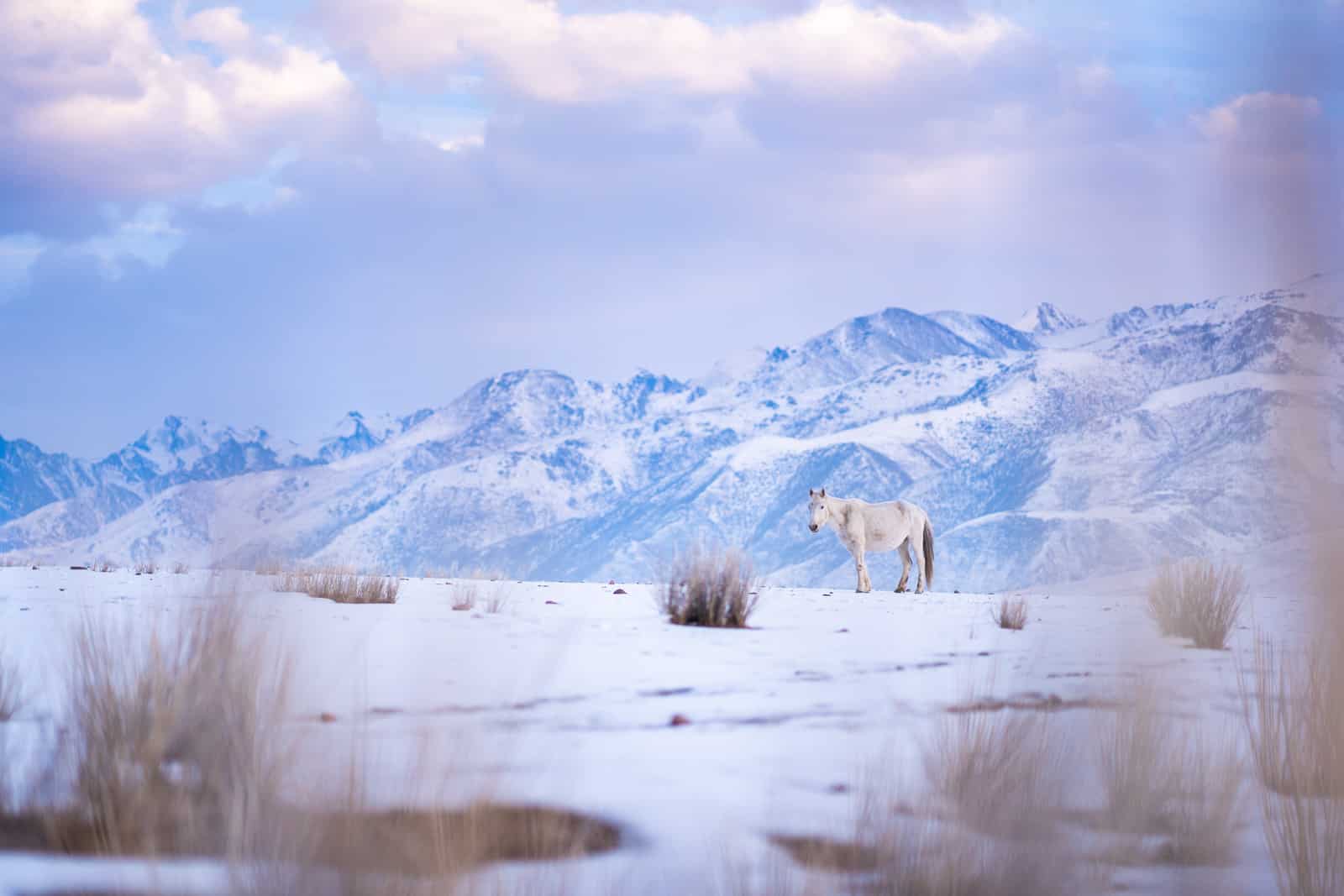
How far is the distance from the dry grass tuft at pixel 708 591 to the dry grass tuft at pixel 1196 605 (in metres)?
1.41

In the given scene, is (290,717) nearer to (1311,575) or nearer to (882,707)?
(882,707)

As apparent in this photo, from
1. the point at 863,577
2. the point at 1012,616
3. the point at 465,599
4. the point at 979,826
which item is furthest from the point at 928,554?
the point at 979,826

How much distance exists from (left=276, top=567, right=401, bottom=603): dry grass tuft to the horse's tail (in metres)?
4.43

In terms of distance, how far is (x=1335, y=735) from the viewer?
236 cm

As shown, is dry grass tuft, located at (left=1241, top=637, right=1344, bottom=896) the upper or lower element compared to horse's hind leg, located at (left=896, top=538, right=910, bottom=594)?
lower

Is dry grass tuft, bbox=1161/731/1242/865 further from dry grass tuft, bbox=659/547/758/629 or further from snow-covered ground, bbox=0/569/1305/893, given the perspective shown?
dry grass tuft, bbox=659/547/758/629

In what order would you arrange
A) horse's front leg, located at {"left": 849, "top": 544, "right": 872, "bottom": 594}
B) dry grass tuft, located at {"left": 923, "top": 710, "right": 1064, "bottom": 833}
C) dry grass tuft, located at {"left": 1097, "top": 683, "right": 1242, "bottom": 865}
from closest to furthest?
dry grass tuft, located at {"left": 923, "top": 710, "right": 1064, "bottom": 833} → dry grass tuft, located at {"left": 1097, "top": 683, "right": 1242, "bottom": 865} → horse's front leg, located at {"left": 849, "top": 544, "right": 872, "bottom": 594}

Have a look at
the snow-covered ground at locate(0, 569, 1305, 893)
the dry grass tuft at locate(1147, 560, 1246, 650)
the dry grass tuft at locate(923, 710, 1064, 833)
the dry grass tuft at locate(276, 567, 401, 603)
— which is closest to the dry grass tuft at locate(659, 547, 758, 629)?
the snow-covered ground at locate(0, 569, 1305, 893)

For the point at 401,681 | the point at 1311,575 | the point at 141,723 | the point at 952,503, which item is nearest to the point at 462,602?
the point at 401,681

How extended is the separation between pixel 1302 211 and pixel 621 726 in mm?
1589

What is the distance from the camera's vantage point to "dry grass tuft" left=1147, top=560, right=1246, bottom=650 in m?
3.94

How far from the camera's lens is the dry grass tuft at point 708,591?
430 centimetres

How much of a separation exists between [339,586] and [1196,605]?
3271mm

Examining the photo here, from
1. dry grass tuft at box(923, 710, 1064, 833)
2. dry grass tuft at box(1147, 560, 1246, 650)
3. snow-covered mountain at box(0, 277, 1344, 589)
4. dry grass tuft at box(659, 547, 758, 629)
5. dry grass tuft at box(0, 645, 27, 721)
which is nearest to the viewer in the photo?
dry grass tuft at box(923, 710, 1064, 833)
